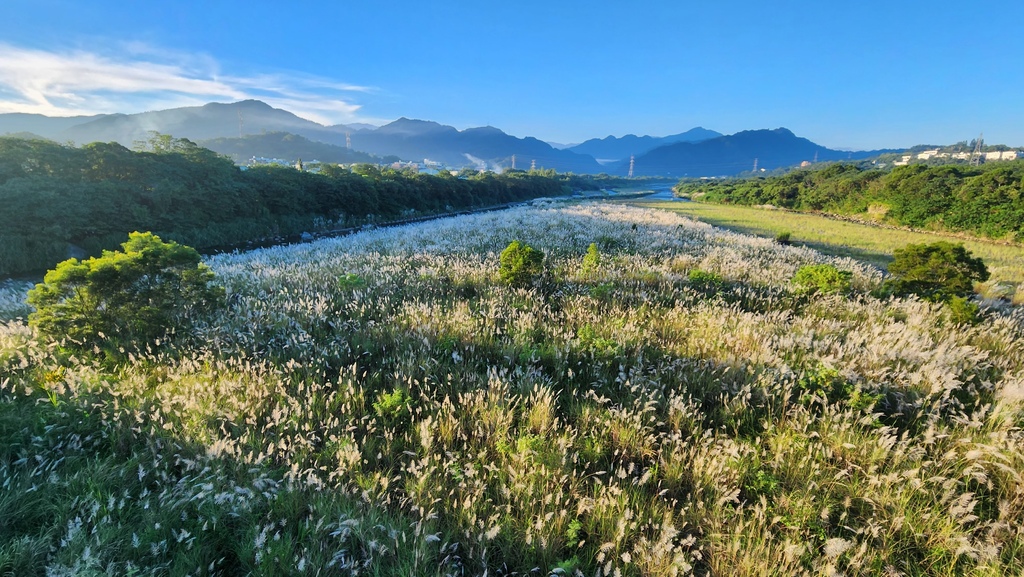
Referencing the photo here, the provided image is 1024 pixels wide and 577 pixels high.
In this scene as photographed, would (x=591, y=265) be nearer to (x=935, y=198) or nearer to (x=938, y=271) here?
(x=938, y=271)

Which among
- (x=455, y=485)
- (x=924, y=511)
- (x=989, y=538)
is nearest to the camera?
(x=989, y=538)

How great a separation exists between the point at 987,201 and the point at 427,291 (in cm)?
4746

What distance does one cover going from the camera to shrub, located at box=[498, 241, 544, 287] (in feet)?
29.5

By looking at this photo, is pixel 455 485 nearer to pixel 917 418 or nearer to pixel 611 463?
pixel 611 463

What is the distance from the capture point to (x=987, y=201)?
104 ft

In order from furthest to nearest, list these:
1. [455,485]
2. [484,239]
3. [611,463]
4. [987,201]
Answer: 1. [987,201]
2. [484,239]
3. [611,463]
4. [455,485]

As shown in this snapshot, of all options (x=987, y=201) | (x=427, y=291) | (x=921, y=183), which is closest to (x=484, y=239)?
(x=427, y=291)

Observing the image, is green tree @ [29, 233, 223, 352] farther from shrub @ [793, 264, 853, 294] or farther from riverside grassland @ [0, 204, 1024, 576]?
shrub @ [793, 264, 853, 294]

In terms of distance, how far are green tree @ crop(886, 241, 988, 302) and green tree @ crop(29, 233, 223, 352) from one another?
14280 millimetres

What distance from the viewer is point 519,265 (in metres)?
8.92

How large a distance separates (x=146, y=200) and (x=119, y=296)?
70.2 ft

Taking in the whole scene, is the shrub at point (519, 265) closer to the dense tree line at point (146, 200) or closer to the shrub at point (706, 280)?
the shrub at point (706, 280)

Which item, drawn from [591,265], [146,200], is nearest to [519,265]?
[591,265]

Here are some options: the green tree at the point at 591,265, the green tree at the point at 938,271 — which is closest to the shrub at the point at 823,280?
the green tree at the point at 938,271
